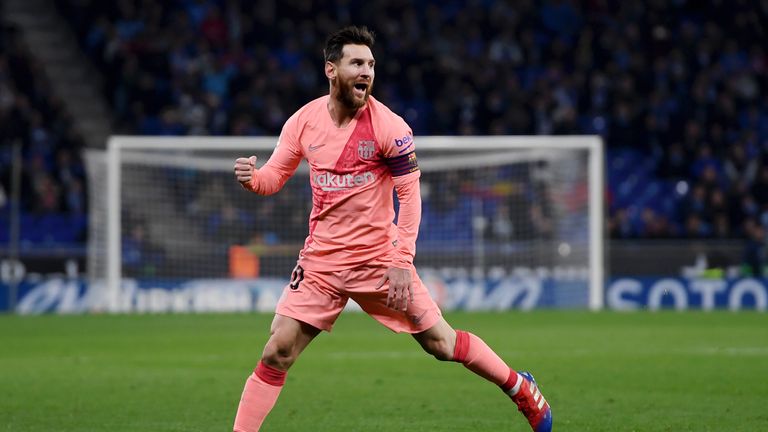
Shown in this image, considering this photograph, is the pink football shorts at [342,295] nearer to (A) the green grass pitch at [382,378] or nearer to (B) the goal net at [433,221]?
(A) the green grass pitch at [382,378]

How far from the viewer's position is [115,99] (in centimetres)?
2531

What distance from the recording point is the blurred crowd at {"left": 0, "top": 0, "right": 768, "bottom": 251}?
2430 cm

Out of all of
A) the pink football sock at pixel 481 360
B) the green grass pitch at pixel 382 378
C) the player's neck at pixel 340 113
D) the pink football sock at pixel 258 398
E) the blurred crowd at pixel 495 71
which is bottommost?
the green grass pitch at pixel 382 378

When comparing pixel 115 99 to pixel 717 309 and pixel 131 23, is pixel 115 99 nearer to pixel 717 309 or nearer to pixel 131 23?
pixel 131 23

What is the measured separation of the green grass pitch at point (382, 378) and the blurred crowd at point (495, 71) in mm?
7934

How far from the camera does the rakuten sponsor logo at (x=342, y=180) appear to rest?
596 cm

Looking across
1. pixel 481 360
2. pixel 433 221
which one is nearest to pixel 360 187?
pixel 481 360

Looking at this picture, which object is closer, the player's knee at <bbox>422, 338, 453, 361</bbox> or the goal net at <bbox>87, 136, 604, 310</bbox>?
the player's knee at <bbox>422, 338, 453, 361</bbox>

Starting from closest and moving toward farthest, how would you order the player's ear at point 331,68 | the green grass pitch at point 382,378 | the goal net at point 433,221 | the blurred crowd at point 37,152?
the player's ear at point 331,68, the green grass pitch at point 382,378, the goal net at point 433,221, the blurred crowd at point 37,152

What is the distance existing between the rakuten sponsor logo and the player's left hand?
1.49 ft

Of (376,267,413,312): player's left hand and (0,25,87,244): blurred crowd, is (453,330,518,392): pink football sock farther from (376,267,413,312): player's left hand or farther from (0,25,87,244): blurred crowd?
(0,25,87,244): blurred crowd

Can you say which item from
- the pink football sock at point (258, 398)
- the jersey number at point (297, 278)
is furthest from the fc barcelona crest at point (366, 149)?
the pink football sock at point (258, 398)

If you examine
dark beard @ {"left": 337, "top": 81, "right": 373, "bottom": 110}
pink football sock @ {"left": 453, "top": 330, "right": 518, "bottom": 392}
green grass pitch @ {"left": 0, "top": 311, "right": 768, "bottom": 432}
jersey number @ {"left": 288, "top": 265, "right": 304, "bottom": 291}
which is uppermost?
dark beard @ {"left": 337, "top": 81, "right": 373, "bottom": 110}

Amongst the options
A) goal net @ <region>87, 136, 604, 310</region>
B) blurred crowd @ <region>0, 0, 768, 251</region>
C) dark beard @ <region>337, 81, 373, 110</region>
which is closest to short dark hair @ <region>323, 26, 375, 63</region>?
dark beard @ <region>337, 81, 373, 110</region>
